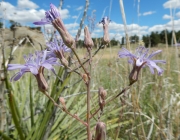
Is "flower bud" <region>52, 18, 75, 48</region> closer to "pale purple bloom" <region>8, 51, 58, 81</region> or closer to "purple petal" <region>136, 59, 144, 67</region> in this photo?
"pale purple bloom" <region>8, 51, 58, 81</region>

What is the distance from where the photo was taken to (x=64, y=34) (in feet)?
1.62

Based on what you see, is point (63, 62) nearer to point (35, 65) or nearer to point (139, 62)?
point (35, 65)

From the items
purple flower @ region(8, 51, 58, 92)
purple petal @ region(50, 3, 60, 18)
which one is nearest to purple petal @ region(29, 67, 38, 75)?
purple flower @ region(8, 51, 58, 92)

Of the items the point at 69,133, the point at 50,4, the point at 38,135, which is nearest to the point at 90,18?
the point at 50,4

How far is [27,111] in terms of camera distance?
1.25m

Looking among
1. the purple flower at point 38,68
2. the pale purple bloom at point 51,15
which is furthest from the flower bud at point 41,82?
the pale purple bloom at point 51,15

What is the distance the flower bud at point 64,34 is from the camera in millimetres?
488

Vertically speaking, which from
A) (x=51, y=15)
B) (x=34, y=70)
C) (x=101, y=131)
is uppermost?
(x=51, y=15)

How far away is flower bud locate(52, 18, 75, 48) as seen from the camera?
488 mm

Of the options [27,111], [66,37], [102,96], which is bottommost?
[27,111]

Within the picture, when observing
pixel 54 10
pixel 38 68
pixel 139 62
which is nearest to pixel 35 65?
pixel 38 68

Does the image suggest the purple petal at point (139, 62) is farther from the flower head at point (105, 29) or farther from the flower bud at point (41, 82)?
the flower bud at point (41, 82)

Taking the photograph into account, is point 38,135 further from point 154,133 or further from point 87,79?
point 154,133

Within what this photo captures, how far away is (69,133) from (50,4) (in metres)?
0.67
